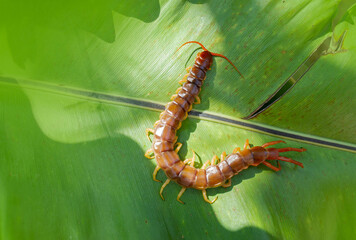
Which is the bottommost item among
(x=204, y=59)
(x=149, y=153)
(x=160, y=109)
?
(x=149, y=153)

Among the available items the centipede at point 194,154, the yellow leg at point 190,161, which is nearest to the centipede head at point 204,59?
the centipede at point 194,154

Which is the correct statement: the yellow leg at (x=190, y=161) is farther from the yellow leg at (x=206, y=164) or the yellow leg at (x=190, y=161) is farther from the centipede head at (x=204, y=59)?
the centipede head at (x=204, y=59)

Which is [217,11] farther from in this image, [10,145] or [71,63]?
[10,145]

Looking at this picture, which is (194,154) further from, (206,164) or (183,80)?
(183,80)

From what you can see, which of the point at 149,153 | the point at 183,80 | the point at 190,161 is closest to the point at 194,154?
the point at 190,161

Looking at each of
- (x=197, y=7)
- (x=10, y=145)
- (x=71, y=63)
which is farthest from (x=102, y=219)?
(x=197, y=7)
